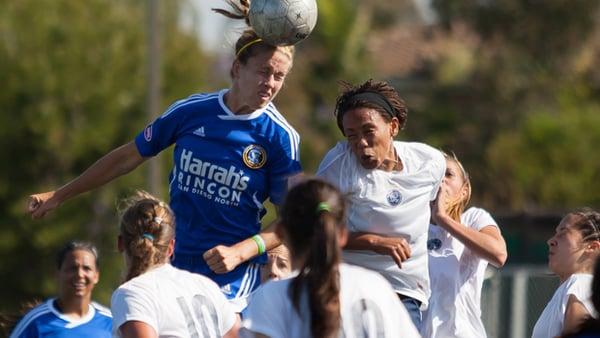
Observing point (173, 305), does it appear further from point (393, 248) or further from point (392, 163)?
point (392, 163)

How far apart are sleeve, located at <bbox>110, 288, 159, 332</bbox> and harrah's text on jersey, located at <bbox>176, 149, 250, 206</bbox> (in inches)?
44.7

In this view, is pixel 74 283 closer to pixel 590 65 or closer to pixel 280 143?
pixel 280 143

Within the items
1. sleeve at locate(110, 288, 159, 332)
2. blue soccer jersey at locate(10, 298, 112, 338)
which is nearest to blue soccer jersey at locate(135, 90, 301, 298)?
sleeve at locate(110, 288, 159, 332)

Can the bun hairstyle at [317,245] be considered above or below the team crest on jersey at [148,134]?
below

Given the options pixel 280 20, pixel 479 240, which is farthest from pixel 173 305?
pixel 479 240

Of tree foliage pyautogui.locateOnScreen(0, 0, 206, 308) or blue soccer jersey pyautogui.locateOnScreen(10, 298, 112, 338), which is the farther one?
tree foliage pyautogui.locateOnScreen(0, 0, 206, 308)

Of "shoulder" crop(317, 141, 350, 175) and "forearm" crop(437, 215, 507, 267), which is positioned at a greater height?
"shoulder" crop(317, 141, 350, 175)

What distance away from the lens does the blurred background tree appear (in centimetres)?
2677

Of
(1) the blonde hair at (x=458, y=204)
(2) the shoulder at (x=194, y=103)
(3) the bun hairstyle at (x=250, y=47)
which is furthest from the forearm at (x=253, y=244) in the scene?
(1) the blonde hair at (x=458, y=204)

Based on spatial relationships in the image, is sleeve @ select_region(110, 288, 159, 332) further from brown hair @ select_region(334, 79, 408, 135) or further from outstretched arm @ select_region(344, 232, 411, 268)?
brown hair @ select_region(334, 79, 408, 135)

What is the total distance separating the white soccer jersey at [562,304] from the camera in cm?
652

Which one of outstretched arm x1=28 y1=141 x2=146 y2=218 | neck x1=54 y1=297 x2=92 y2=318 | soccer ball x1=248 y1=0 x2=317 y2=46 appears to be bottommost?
neck x1=54 y1=297 x2=92 y2=318

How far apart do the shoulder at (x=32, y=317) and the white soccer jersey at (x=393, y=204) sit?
2.74 metres

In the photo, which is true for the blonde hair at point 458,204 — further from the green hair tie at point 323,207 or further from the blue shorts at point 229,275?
the green hair tie at point 323,207
